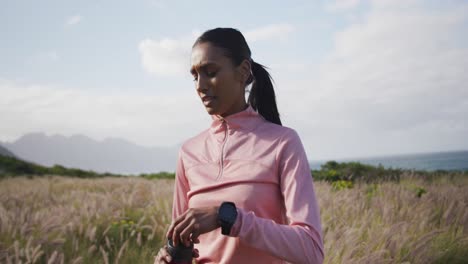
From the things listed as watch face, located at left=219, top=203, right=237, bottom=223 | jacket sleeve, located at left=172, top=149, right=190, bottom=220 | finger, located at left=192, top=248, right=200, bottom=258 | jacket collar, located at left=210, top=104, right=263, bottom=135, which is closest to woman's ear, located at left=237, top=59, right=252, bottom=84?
jacket collar, located at left=210, top=104, right=263, bottom=135

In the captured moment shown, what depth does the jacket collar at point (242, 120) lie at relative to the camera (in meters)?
1.70

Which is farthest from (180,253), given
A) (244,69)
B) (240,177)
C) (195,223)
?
(244,69)

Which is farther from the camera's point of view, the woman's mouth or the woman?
the woman's mouth

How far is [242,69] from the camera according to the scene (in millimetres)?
1659

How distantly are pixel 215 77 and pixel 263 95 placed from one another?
0.37 m

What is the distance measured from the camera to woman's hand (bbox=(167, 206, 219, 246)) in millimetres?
1259

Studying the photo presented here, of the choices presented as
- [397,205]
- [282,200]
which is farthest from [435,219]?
[282,200]

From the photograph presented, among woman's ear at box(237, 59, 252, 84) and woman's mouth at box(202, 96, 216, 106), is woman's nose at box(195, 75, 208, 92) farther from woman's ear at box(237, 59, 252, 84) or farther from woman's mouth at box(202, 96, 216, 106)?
woman's ear at box(237, 59, 252, 84)

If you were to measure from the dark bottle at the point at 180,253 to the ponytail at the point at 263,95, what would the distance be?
711 mm

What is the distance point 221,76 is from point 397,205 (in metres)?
3.84

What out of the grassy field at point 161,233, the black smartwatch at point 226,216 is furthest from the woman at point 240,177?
the grassy field at point 161,233

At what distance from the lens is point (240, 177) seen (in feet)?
5.05

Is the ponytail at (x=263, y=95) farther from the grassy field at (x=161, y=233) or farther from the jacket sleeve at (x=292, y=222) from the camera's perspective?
the grassy field at (x=161, y=233)

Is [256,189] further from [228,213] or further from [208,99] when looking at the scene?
[208,99]
